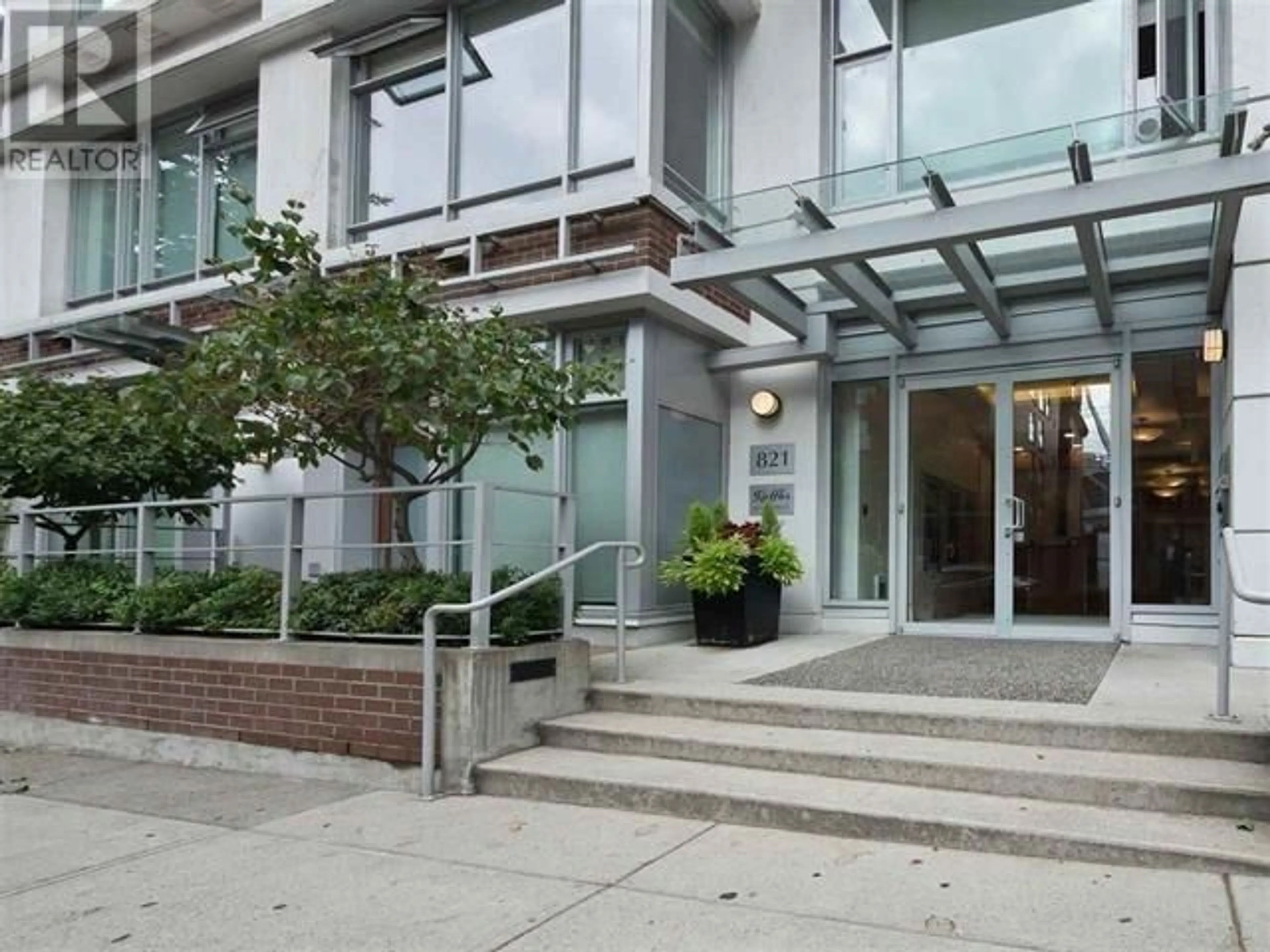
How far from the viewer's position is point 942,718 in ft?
16.9

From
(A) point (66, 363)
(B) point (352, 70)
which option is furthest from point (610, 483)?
(A) point (66, 363)

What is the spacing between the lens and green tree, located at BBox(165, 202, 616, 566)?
19.2ft

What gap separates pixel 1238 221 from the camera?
20.8 ft

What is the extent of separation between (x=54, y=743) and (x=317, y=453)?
117 inches

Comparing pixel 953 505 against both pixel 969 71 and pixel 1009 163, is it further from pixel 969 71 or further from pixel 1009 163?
pixel 969 71

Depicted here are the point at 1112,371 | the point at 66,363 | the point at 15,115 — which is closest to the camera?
the point at 1112,371

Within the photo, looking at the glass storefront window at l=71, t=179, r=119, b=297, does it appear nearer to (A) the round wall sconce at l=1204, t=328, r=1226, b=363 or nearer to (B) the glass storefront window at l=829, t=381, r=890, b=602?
(B) the glass storefront window at l=829, t=381, r=890, b=602

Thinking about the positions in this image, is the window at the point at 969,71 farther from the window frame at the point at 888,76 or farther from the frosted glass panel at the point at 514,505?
the frosted glass panel at the point at 514,505

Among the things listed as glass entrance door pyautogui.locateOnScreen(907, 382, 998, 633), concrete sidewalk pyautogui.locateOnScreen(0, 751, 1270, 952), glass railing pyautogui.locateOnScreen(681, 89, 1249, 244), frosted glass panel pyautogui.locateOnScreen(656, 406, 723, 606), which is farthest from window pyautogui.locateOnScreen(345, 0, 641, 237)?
concrete sidewalk pyautogui.locateOnScreen(0, 751, 1270, 952)

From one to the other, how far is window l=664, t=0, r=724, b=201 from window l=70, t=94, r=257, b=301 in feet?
17.6

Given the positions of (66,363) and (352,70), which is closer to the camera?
(352,70)

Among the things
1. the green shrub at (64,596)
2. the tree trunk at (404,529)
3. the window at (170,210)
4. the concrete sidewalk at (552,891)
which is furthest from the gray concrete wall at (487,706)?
the window at (170,210)

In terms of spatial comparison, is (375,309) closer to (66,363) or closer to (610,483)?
(610,483)

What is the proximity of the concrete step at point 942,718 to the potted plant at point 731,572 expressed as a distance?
1.66 meters
